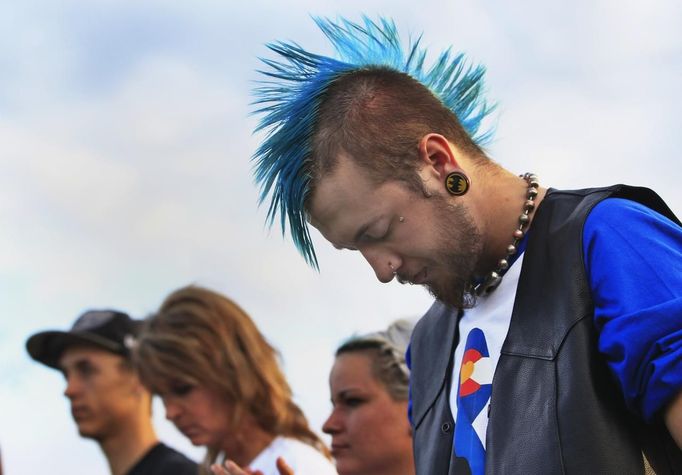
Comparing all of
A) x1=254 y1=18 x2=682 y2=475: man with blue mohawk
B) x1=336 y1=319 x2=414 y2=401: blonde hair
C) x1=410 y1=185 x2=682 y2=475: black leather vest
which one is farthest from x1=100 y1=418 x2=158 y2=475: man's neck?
x1=410 y1=185 x2=682 y2=475: black leather vest

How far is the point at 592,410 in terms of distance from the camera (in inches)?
87.4

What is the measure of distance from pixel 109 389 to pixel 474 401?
356 centimetres

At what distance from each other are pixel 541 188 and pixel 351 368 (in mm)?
2237

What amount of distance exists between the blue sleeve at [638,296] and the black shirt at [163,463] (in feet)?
10.4

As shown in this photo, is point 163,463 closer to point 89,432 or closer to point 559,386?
point 89,432

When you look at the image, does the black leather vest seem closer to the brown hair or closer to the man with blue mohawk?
the man with blue mohawk

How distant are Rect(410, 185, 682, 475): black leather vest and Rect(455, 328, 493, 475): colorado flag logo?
0.05 meters

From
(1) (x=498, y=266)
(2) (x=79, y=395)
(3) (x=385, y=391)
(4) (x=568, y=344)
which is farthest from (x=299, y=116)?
(2) (x=79, y=395)

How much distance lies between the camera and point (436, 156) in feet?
8.59

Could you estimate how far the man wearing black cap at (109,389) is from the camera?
5441 millimetres

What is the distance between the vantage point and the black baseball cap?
5852mm

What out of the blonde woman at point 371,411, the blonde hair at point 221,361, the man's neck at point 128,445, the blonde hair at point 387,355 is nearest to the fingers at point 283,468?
the blonde woman at point 371,411

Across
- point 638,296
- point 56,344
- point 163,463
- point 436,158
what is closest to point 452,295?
point 436,158

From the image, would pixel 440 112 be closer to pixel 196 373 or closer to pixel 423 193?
pixel 423 193
